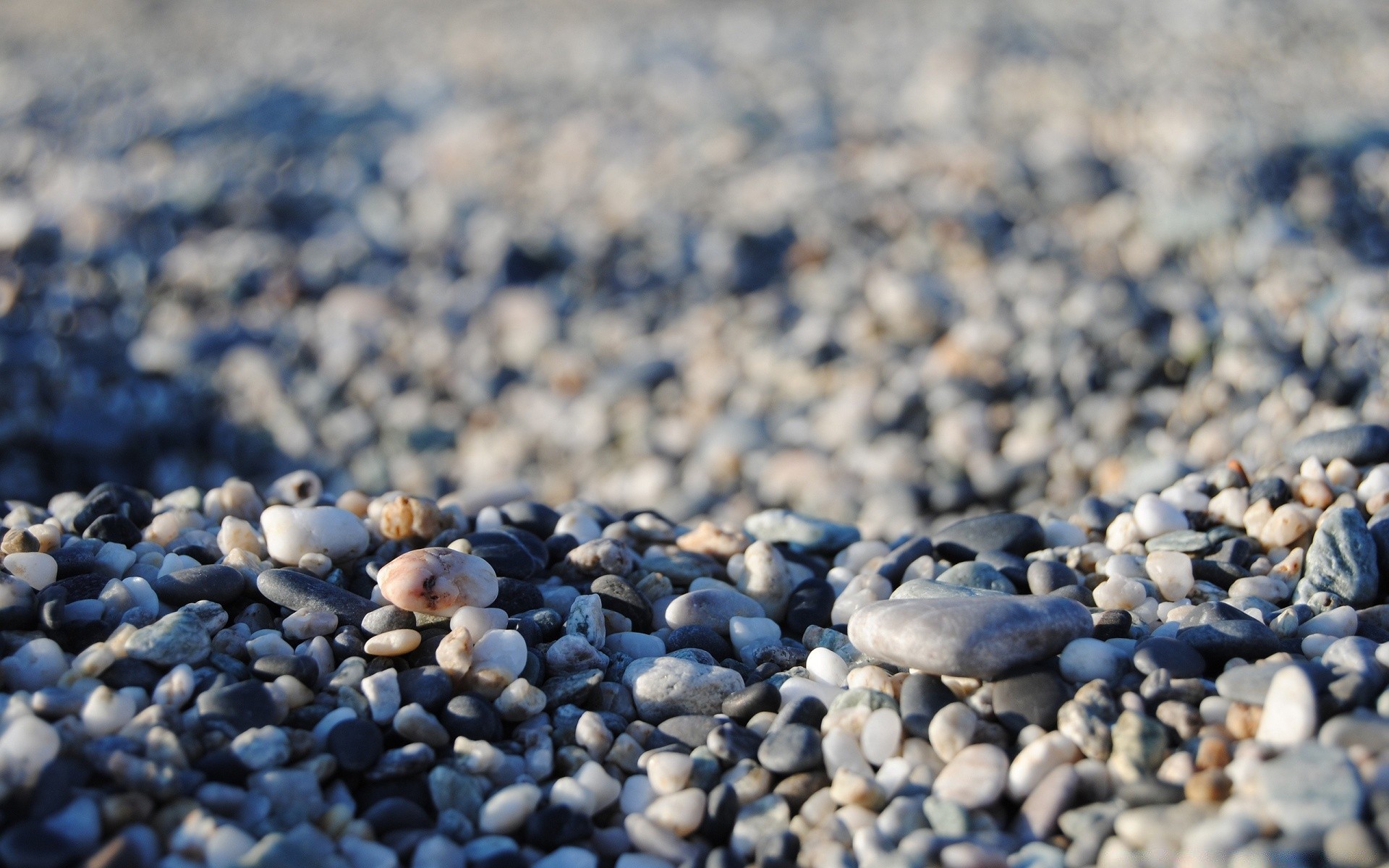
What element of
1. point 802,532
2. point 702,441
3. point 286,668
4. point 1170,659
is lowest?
point 702,441

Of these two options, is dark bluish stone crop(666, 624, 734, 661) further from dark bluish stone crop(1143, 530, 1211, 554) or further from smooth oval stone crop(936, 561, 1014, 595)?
dark bluish stone crop(1143, 530, 1211, 554)

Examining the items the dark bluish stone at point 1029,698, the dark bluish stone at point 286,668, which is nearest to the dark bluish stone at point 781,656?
the dark bluish stone at point 1029,698

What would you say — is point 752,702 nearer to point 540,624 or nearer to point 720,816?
point 720,816

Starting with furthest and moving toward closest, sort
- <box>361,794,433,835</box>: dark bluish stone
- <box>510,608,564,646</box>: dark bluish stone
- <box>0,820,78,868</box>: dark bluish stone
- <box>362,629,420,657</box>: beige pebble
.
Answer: <box>510,608,564,646</box>: dark bluish stone < <box>362,629,420,657</box>: beige pebble < <box>361,794,433,835</box>: dark bluish stone < <box>0,820,78,868</box>: dark bluish stone

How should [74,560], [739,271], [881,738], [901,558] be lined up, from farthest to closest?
1. [739,271]
2. [901,558]
3. [74,560]
4. [881,738]

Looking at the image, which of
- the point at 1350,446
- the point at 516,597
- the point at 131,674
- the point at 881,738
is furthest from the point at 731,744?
the point at 1350,446

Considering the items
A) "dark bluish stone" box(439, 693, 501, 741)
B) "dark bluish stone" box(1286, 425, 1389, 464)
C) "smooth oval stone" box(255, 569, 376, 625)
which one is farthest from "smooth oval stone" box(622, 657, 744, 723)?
"dark bluish stone" box(1286, 425, 1389, 464)
